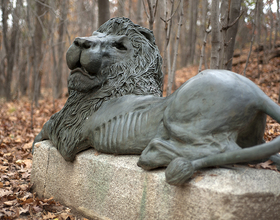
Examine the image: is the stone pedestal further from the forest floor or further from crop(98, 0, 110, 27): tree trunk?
crop(98, 0, 110, 27): tree trunk

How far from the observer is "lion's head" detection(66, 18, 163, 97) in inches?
102

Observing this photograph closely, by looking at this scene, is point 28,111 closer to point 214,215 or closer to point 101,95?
point 101,95

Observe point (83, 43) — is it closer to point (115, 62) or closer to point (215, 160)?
point (115, 62)

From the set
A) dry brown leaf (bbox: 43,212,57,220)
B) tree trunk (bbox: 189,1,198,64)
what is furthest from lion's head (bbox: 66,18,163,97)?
tree trunk (bbox: 189,1,198,64)

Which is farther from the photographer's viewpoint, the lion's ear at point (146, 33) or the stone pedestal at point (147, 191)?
the lion's ear at point (146, 33)

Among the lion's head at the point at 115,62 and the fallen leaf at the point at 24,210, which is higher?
the lion's head at the point at 115,62

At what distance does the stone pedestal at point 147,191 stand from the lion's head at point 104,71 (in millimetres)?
283

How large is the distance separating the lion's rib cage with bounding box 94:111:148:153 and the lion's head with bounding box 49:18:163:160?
0.84ft

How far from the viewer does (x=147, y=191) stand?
2.09 metres

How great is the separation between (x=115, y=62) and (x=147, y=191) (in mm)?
1269

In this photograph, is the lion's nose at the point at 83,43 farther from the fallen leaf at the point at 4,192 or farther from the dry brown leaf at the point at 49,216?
the fallen leaf at the point at 4,192

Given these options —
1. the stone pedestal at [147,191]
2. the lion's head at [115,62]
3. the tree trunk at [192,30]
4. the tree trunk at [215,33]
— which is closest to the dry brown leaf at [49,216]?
the stone pedestal at [147,191]

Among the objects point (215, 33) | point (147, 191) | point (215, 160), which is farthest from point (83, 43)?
point (215, 33)

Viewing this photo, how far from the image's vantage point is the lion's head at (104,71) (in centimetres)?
261
